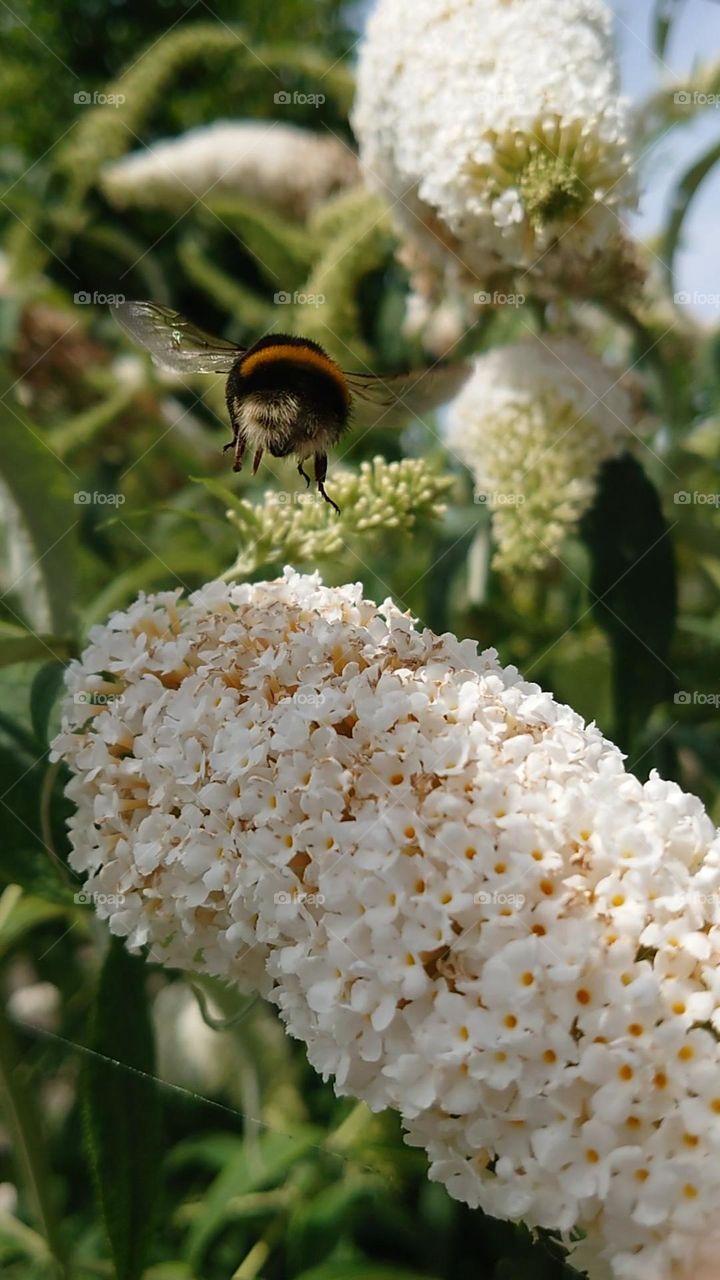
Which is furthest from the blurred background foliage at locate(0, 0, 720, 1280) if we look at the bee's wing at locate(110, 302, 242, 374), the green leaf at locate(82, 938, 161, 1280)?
the bee's wing at locate(110, 302, 242, 374)

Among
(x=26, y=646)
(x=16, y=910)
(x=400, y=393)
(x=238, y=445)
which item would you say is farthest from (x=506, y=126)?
(x=16, y=910)

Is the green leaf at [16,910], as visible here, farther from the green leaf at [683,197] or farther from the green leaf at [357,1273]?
the green leaf at [683,197]

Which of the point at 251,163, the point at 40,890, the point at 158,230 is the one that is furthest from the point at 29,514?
the point at 158,230

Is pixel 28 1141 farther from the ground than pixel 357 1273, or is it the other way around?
pixel 357 1273

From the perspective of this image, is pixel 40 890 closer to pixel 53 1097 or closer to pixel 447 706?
pixel 447 706

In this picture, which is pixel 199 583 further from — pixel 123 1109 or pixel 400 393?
pixel 123 1109

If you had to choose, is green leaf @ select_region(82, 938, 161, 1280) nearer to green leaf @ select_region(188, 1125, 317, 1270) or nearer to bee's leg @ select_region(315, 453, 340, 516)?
green leaf @ select_region(188, 1125, 317, 1270)
